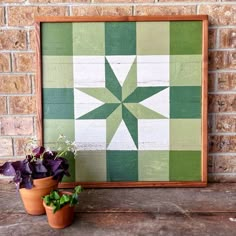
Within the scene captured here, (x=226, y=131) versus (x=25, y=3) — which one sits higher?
(x=25, y=3)

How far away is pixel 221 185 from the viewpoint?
1279 mm

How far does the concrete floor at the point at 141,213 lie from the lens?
930 mm

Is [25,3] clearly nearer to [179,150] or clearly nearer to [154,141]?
[154,141]

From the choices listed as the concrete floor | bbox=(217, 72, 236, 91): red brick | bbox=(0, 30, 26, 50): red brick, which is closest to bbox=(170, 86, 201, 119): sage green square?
bbox=(217, 72, 236, 91): red brick

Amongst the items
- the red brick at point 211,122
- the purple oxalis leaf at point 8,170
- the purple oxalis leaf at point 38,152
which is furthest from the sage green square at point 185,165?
the purple oxalis leaf at point 8,170

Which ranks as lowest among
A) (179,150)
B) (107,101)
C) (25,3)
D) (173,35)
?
(179,150)

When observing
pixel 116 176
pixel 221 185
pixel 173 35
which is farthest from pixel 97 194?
pixel 173 35

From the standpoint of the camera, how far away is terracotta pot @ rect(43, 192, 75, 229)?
0.93 m

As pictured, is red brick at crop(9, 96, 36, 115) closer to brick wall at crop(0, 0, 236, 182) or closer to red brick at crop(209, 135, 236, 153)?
brick wall at crop(0, 0, 236, 182)

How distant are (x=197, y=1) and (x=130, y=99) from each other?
1.62 ft

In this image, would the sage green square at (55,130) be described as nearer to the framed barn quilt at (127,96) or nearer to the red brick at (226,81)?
the framed barn quilt at (127,96)

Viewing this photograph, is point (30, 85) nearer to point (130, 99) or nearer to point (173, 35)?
point (130, 99)

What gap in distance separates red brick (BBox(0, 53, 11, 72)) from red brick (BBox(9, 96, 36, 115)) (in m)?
0.12

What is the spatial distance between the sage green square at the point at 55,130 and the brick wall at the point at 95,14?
9 centimetres
